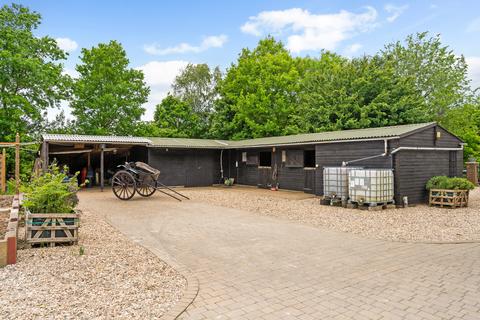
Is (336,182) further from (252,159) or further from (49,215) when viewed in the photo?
(49,215)

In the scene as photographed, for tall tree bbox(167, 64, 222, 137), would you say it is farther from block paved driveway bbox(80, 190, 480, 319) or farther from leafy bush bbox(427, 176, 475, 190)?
block paved driveway bbox(80, 190, 480, 319)

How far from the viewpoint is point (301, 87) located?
28375 millimetres

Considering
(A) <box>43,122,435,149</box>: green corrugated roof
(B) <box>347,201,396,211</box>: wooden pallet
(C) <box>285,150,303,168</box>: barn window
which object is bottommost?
(B) <box>347,201,396,211</box>: wooden pallet

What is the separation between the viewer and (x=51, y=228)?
5.22 metres

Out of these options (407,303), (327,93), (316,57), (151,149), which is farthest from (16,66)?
(316,57)

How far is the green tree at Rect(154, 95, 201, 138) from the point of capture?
→ 31547mm

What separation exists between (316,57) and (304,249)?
31.3 meters

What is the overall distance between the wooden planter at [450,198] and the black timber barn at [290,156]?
576 millimetres

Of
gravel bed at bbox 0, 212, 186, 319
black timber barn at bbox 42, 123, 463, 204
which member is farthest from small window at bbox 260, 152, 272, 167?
gravel bed at bbox 0, 212, 186, 319

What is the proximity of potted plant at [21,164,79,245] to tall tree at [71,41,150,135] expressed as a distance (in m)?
21.3

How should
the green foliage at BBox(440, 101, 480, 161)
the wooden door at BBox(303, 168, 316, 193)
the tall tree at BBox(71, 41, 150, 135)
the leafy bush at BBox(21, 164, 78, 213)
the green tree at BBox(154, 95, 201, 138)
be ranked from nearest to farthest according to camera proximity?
the leafy bush at BBox(21, 164, 78, 213)
the wooden door at BBox(303, 168, 316, 193)
the green foliage at BBox(440, 101, 480, 161)
the tall tree at BBox(71, 41, 150, 135)
the green tree at BBox(154, 95, 201, 138)

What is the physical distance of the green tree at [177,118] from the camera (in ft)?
104

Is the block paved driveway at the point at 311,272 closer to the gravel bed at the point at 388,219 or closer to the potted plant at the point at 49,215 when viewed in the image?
the gravel bed at the point at 388,219

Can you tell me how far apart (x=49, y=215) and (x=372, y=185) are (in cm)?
828
